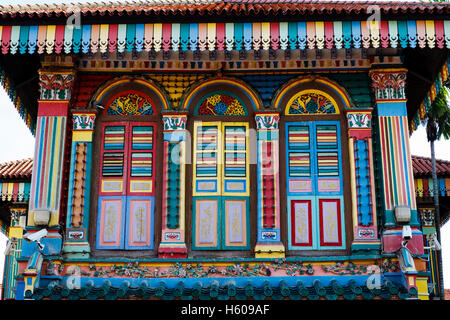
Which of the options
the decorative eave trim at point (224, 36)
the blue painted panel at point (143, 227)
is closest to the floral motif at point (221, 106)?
the decorative eave trim at point (224, 36)

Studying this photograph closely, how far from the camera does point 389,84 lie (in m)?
11.4

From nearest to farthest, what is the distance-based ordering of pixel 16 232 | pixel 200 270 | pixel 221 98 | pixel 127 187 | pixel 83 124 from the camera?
pixel 200 270 → pixel 127 187 → pixel 83 124 → pixel 221 98 → pixel 16 232

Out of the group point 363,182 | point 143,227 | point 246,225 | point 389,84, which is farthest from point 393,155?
point 143,227

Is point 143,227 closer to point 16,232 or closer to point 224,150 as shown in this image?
point 224,150

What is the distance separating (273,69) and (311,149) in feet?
5.46

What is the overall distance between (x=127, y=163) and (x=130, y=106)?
43.9 inches

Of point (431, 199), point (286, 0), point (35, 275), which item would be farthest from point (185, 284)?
point (431, 199)

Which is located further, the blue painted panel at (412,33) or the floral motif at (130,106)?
the floral motif at (130,106)

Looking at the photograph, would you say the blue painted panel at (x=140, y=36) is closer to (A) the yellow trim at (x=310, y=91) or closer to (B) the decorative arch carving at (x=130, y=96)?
(B) the decorative arch carving at (x=130, y=96)

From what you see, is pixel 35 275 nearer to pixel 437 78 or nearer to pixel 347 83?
pixel 347 83

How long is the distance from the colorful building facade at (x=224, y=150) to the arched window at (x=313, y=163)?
0.08 ft

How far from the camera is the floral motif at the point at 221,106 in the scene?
11656 mm

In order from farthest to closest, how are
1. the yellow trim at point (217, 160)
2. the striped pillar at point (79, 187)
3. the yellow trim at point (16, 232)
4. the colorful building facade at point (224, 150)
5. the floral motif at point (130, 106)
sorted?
the yellow trim at point (16, 232) → the floral motif at point (130, 106) → the yellow trim at point (217, 160) → the striped pillar at point (79, 187) → the colorful building facade at point (224, 150)

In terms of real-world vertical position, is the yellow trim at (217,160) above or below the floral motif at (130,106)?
below
